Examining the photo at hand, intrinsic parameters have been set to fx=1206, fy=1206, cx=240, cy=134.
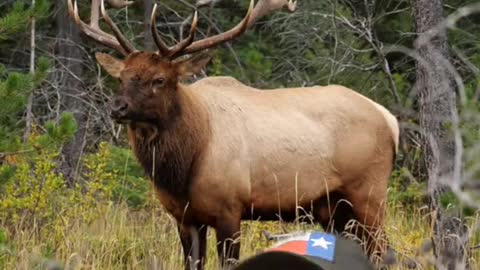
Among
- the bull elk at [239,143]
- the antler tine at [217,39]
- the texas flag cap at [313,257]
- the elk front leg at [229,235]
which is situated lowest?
the elk front leg at [229,235]

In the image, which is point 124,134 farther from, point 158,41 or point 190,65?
point 158,41

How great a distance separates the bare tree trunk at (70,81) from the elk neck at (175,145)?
476 centimetres

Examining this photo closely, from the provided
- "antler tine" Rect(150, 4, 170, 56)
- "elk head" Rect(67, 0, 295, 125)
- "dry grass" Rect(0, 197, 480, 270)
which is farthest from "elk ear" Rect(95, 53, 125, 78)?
"dry grass" Rect(0, 197, 480, 270)

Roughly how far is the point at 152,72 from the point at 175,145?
544 millimetres

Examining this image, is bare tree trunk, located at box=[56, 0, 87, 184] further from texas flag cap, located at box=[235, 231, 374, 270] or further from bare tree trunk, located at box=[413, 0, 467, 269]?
texas flag cap, located at box=[235, 231, 374, 270]

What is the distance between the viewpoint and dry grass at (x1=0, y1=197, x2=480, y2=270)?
805 cm

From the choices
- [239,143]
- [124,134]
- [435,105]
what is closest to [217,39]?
[239,143]

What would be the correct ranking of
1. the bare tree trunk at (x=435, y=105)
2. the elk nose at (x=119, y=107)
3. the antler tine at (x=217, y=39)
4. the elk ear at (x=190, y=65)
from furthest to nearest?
the antler tine at (x=217, y=39) < the elk ear at (x=190, y=65) < the elk nose at (x=119, y=107) < the bare tree trunk at (x=435, y=105)

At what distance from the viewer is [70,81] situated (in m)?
13.5

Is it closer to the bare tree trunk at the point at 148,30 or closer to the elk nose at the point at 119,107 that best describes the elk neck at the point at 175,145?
the elk nose at the point at 119,107

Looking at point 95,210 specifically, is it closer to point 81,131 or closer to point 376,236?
point 376,236

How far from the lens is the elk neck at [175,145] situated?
803 centimetres

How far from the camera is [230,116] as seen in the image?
841cm

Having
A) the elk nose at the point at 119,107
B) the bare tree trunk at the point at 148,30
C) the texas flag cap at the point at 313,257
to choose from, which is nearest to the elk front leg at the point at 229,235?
the elk nose at the point at 119,107
